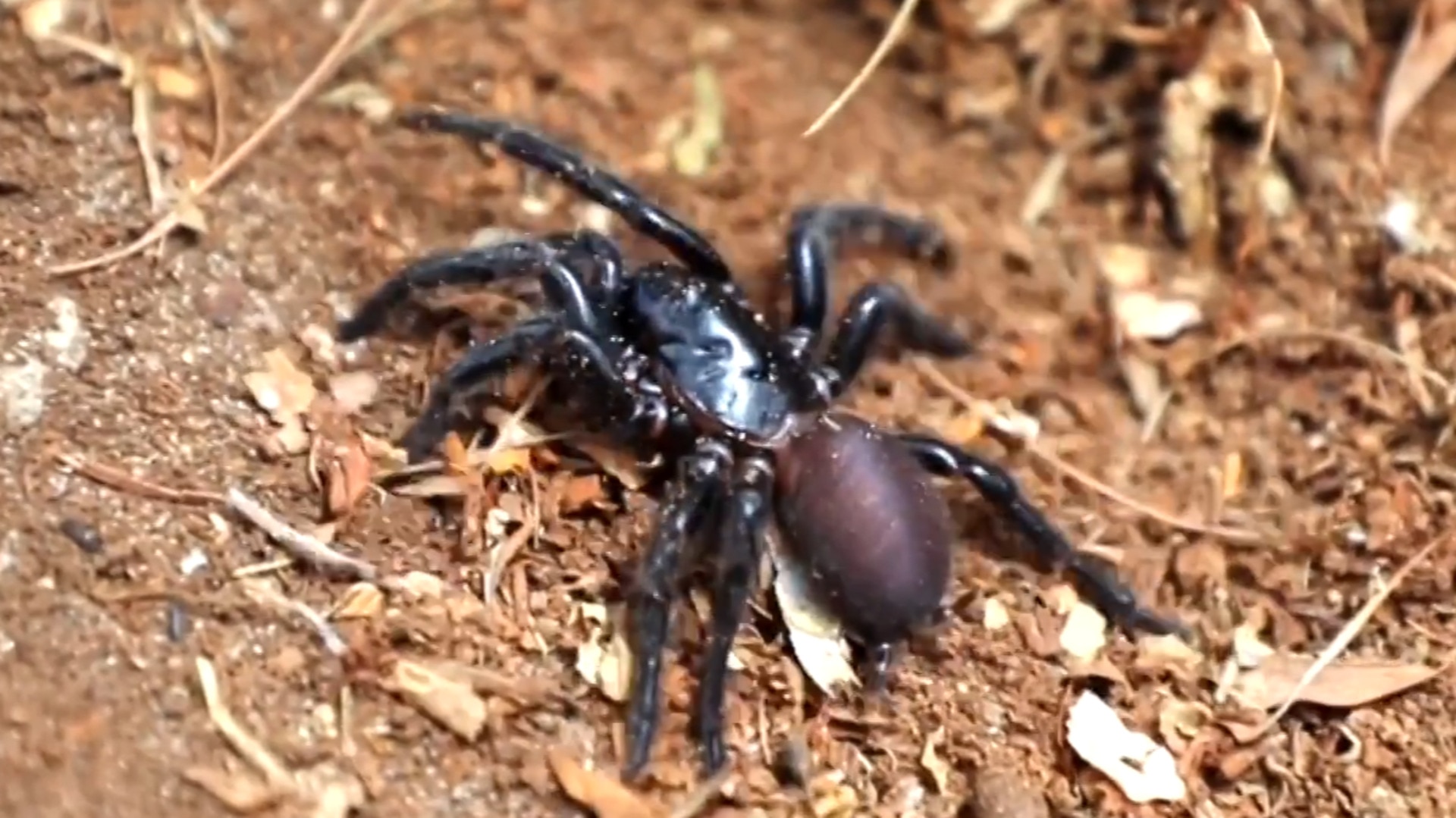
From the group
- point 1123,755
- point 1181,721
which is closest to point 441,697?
point 1123,755

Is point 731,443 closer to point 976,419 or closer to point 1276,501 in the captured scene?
point 976,419

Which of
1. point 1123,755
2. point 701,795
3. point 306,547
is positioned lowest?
point 1123,755

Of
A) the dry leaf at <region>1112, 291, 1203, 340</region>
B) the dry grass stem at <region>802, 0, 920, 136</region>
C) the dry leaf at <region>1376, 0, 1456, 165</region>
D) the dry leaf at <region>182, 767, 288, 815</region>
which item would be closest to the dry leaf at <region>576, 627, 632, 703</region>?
the dry leaf at <region>182, 767, 288, 815</region>

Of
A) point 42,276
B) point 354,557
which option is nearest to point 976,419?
point 354,557

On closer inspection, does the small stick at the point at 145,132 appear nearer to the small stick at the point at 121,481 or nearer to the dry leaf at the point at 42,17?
the dry leaf at the point at 42,17

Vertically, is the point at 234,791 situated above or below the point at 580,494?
below

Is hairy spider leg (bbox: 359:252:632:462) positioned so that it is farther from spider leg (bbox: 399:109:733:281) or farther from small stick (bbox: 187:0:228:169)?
small stick (bbox: 187:0:228:169)

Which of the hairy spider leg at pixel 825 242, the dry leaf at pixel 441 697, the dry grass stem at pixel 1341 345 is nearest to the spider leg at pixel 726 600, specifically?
the dry leaf at pixel 441 697

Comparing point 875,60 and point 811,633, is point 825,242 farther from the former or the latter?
point 811,633
